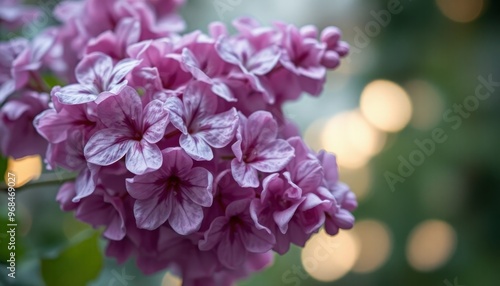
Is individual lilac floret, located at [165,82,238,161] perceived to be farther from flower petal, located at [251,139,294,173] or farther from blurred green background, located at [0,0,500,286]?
blurred green background, located at [0,0,500,286]

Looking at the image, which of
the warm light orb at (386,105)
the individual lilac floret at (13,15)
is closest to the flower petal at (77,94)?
the individual lilac floret at (13,15)

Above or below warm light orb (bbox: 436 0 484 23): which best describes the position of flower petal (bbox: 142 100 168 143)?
above

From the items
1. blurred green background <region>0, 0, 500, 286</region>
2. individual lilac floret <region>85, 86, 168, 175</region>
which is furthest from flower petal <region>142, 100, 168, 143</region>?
blurred green background <region>0, 0, 500, 286</region>

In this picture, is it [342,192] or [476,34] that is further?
[476,34]

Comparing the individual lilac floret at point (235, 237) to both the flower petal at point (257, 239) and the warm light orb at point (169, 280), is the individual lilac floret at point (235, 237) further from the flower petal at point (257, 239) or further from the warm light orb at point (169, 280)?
the warm light orb at point (169, 280)

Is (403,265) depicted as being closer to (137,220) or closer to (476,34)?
(476,34)

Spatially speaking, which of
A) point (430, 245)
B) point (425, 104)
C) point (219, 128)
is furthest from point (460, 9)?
point (219, 128)

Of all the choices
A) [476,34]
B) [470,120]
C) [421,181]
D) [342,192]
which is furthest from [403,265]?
→ [342,192]
